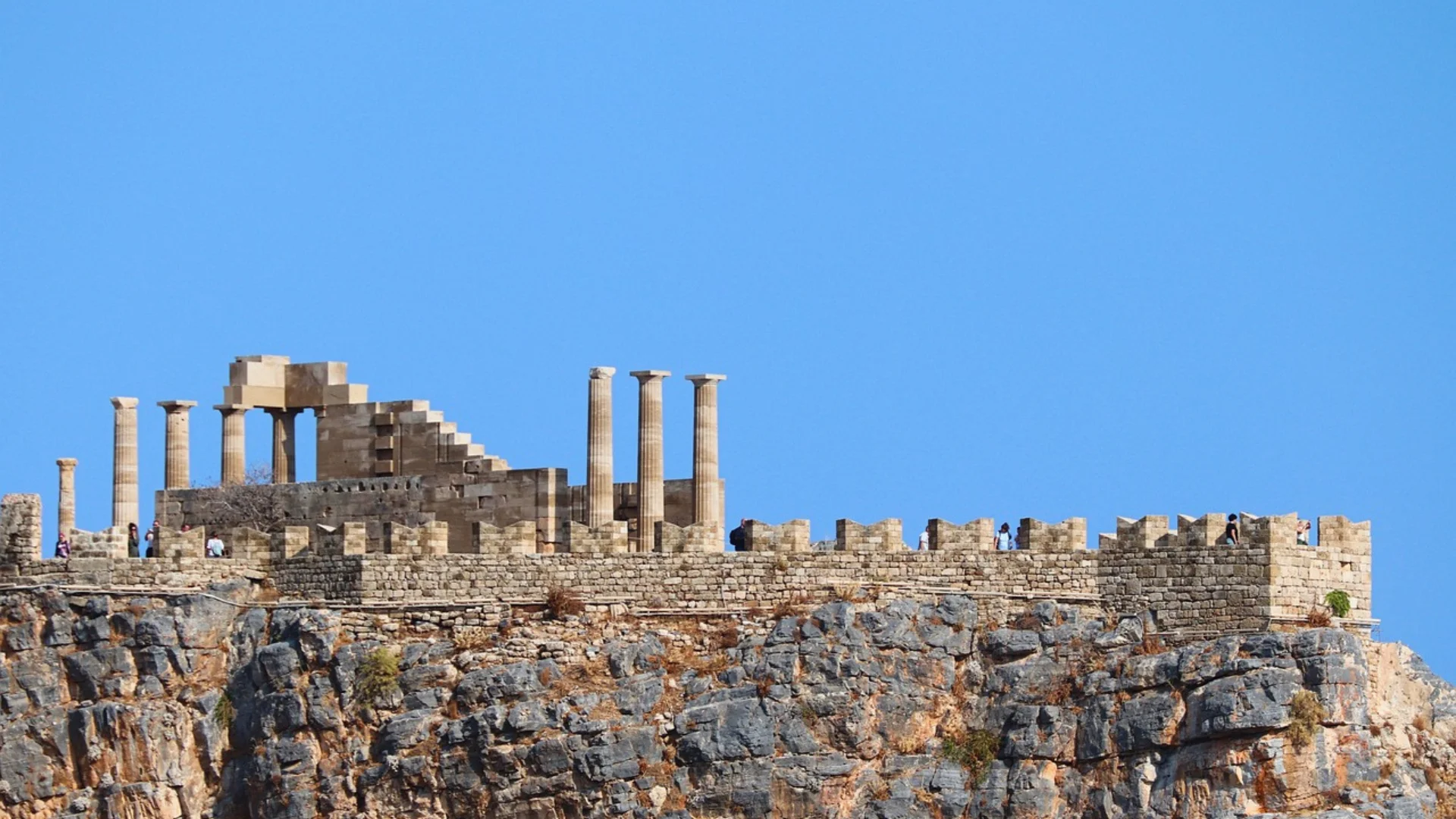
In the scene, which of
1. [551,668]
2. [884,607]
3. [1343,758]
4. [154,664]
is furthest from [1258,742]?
[154,664]

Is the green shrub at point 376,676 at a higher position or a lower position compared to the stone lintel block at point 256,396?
lower

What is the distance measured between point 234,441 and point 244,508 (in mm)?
3771

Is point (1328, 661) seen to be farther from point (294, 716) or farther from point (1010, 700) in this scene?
point (294, 716)

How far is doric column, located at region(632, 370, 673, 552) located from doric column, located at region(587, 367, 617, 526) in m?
0.70

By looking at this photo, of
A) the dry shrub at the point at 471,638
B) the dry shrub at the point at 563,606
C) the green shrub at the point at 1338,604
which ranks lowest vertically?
the dry shrub at the point at 471,638

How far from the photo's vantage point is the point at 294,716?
99625mm

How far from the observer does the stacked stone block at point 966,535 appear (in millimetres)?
99188

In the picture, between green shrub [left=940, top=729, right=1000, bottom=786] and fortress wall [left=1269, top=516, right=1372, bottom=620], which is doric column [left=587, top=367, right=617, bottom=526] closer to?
green shrub [left=940, top=729, right=1000, bottom=786]

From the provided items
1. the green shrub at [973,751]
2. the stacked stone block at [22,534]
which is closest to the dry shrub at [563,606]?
the green shrub at [973,751]

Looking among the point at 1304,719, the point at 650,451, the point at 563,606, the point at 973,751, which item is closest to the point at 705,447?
the point at 650,451

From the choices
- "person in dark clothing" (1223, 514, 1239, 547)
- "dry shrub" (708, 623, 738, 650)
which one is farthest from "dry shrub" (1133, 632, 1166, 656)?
"dry shrub" (708, 623, 738, 650)

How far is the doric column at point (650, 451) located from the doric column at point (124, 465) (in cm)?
1327

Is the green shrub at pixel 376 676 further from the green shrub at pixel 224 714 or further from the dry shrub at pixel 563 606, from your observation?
the dry shrub at pixel 563 606

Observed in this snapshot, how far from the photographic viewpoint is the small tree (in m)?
108
